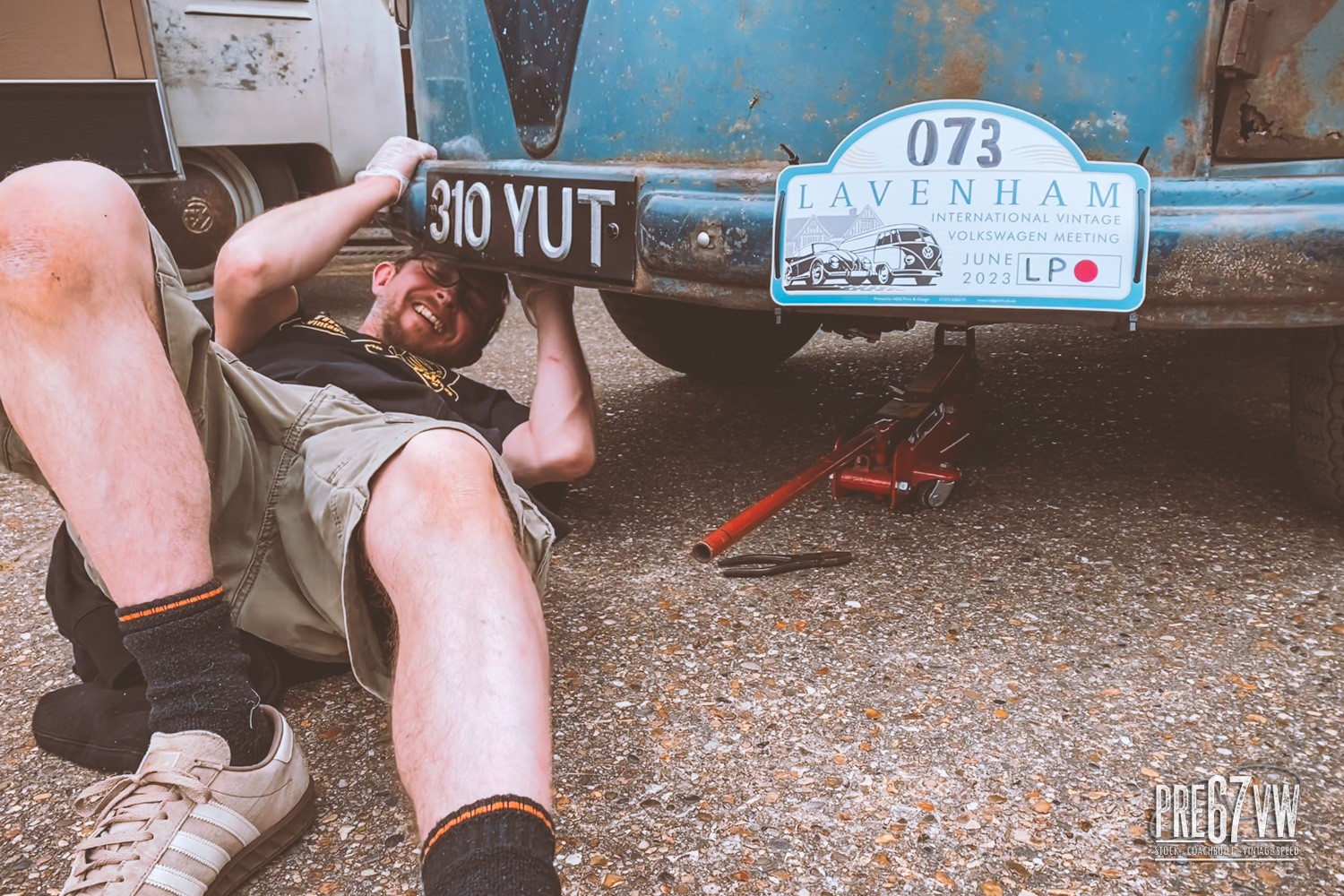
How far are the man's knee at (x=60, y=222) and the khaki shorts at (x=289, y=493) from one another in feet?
0.25

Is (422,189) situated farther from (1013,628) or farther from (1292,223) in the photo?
(1292,223)

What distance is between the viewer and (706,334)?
288 centimetres

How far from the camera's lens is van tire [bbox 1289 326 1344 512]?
1750mm

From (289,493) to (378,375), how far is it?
0.40 meters

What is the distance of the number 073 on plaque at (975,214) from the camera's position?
4.78 feet

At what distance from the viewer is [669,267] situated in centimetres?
173

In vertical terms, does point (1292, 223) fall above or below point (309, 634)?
above

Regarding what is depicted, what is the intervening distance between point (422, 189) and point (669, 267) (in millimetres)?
683

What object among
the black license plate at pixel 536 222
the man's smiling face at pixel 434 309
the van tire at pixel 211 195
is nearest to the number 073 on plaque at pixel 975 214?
the black license plate at pixel 536 222

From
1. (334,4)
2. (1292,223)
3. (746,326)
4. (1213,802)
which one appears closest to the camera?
(1213,802)

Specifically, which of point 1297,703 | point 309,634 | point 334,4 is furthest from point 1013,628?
point 334,4

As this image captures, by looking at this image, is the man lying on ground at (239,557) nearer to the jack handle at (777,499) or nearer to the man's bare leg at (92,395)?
the man's bare leg at (92,395)

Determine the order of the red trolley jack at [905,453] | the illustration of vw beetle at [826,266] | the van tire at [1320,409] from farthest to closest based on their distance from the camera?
the red trolley jack at [905,453] → the van tire at [1320,409] → the illustration of vw beetle at [826,266]

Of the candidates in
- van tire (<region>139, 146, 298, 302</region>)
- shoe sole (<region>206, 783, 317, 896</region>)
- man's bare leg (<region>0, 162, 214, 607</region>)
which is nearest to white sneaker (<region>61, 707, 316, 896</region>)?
shoe sole (<region>206, 783, 317, 896</region>)
